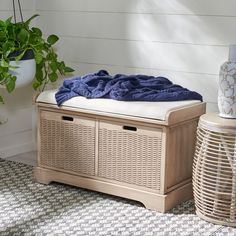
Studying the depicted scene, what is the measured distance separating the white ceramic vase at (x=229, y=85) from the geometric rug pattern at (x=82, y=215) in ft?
1.69

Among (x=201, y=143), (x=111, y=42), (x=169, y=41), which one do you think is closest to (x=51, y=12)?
(x=111, y=42)

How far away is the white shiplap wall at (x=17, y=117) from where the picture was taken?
356 centimetres

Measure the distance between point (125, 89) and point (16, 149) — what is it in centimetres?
123

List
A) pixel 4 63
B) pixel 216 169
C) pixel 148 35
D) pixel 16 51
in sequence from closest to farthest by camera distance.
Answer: pixel 216 169 < pixel 4 63 < pixel 16 51 < pixel 148 35

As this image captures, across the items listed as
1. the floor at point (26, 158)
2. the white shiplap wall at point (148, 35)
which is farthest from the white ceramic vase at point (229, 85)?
the floor at point (26, 158)

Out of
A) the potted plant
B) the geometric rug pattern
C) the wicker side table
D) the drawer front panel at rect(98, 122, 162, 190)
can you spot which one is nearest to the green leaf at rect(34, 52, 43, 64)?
the potted plant

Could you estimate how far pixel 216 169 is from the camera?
2.52 metres

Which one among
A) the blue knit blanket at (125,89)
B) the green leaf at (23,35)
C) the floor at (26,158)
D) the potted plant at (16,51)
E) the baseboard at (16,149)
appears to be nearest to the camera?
the blue knit blanket at (125,89)

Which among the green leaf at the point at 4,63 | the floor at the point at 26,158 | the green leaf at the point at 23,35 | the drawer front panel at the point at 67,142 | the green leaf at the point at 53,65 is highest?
the green leaf at the point at 23,35

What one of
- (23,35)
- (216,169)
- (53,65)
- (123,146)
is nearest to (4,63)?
(23,35)

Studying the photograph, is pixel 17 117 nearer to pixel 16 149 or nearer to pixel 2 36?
pixel 16 149

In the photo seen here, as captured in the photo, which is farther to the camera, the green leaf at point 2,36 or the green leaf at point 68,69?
the green leaf at point 68,69

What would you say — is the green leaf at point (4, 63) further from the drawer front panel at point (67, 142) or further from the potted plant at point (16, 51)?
the drawer front panel at point (67, 142)

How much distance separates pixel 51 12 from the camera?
3.61 metres
